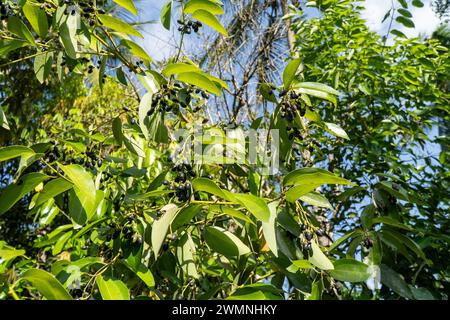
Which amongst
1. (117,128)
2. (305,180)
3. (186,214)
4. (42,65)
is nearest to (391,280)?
(305,180)

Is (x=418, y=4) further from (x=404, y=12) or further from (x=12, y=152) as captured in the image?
(x=12, y=152)

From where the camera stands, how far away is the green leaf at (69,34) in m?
0.93

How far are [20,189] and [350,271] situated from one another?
64 centimetres

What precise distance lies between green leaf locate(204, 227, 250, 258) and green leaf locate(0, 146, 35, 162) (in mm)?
372

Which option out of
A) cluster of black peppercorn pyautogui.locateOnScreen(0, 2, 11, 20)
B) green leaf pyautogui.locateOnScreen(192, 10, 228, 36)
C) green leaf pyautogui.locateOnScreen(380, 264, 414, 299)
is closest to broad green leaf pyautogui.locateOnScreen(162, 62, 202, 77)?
green leaf pyautogui.locateOnScreen(192, 10, 228, 36)

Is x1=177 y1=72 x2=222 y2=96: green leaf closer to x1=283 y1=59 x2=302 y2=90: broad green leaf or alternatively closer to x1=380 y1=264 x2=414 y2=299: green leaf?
x1=283 y1=59 x2=302 y2=90: broad green leaf

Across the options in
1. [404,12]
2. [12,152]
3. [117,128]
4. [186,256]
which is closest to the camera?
[12,152]

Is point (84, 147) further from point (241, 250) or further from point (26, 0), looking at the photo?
point (241, 250)

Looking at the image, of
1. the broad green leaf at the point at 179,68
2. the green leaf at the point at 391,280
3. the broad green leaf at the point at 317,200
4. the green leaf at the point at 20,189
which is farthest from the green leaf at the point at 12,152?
the green leaf at the point at 391,280

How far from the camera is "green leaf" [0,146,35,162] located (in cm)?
77

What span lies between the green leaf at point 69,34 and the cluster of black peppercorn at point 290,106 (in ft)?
1.46

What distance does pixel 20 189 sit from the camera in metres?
0.81

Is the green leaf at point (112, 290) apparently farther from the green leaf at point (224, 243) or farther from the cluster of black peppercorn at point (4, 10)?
the cluster of black peppercorn at point (4, 10)
